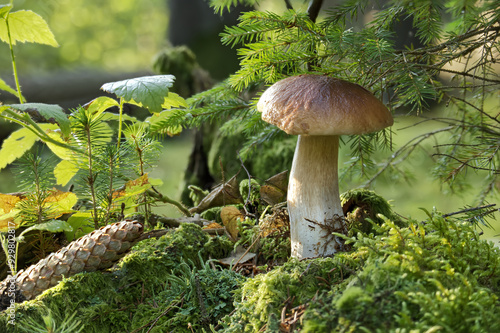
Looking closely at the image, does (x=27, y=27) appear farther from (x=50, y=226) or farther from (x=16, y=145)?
(x=50, y=226)

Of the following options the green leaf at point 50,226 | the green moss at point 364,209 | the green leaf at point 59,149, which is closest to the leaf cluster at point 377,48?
the green moss at point 364,209

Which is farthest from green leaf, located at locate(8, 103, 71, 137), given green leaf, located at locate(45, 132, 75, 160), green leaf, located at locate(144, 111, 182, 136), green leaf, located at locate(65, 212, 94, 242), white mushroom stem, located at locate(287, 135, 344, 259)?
white mushroom stem, located at locate(287, 135, 344, 259)

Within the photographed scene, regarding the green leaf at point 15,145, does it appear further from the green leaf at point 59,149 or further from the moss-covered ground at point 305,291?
the moss-covered ground at point 305,291

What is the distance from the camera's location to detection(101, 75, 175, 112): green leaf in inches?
49.1

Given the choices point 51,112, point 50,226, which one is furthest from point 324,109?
point 50,226

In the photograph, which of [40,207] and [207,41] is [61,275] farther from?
[207,41]

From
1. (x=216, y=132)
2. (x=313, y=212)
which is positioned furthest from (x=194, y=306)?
(x=216, y=132)

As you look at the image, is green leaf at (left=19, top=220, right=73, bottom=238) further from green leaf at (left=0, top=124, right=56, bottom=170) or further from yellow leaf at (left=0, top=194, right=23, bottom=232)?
green leaf at (left=0, top=124, right=56, bottom=170)

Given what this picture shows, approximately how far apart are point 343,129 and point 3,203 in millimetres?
1281

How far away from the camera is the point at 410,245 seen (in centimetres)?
97

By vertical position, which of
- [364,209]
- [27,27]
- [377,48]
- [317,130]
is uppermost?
[377,48]

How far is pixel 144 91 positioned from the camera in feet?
4.15

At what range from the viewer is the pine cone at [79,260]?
47.6 inches

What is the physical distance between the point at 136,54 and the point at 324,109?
43.6ft
